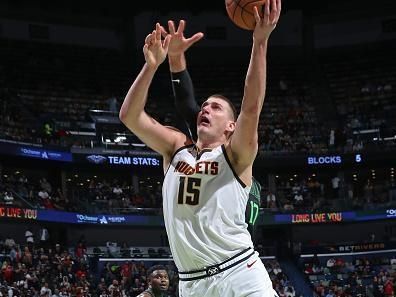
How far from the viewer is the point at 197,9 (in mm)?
39750

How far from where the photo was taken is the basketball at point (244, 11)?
4.81 meters

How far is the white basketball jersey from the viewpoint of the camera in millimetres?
4641

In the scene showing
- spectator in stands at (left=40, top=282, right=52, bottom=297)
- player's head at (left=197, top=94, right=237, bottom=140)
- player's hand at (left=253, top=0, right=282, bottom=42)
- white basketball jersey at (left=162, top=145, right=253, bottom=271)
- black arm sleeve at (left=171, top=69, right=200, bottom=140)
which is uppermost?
player's hand at (left=253, top=0, right=282, bottom=42)

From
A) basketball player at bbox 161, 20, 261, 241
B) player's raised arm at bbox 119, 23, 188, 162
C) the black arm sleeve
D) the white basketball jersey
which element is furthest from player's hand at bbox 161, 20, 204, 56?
the white basketball jersey

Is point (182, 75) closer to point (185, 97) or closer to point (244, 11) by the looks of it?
point (185, 97)

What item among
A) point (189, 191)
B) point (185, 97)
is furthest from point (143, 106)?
point (185, 97)

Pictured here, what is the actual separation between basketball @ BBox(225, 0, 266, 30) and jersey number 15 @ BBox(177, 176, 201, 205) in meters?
1.11

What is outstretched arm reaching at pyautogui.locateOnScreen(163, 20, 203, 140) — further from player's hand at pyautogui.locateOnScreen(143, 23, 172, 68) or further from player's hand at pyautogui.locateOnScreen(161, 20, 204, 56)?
player's hand at pyautogui.locateOnScreen(143, 23, 172, 68)

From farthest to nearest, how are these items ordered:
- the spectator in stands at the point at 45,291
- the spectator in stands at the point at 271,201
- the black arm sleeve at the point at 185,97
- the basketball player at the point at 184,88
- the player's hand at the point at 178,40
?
the spectator in stands at the point at 271,201
the spectator in stands at the point at 45,291
the black arm sleeve at the point at 185,97
the basketball player at the point at 184,88
the player's hand at the point at 178,40

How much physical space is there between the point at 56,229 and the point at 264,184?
10.4 m

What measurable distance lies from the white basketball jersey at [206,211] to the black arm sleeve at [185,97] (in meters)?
0.81

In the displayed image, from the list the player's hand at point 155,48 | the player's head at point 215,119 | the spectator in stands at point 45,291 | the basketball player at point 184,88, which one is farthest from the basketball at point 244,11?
the spectator in stands at point 45,291

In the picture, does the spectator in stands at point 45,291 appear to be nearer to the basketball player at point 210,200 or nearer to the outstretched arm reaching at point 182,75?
the outstretched arm reaching at point 182,75

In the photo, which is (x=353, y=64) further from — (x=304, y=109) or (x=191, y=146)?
(x=191, y=146)
